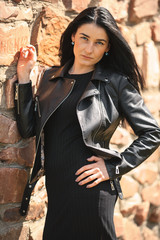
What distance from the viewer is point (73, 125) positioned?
2174 mm

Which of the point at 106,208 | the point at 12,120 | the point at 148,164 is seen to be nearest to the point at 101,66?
the point at 12,120

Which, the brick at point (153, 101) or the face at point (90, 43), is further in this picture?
the brick at point (153, 101)

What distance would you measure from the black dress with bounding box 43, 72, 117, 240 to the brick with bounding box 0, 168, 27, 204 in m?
0.23

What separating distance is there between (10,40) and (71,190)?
0.90m

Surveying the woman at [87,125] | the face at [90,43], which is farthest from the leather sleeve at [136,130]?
the face at [90,43]

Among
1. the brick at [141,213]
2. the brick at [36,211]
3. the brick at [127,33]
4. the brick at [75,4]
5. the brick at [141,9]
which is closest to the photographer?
the brick at [36,211]

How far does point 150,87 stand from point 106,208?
1533 millimetres

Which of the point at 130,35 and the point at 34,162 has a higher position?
the point at 130,35

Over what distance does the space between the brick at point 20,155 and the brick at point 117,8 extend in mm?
1146

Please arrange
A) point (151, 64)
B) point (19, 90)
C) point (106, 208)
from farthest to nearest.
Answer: point (151, 64)
point (19, 90)
point (106, 208)

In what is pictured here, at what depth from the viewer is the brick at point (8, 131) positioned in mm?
2281

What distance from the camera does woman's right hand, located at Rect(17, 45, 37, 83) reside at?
90.7 inches

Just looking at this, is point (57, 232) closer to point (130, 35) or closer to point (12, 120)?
point (12, 120)

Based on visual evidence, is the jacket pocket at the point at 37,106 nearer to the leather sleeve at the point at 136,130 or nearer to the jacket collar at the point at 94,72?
the jacket collar at the point at 94,72
